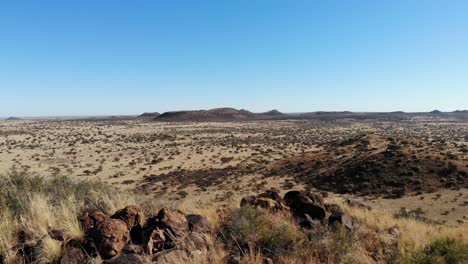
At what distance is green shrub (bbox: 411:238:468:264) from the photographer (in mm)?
4785

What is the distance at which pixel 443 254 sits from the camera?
5.33 metres

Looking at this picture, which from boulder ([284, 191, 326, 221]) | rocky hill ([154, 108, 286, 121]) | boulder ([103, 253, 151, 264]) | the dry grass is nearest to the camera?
Result: boulder ([103, 253, 151, 264])

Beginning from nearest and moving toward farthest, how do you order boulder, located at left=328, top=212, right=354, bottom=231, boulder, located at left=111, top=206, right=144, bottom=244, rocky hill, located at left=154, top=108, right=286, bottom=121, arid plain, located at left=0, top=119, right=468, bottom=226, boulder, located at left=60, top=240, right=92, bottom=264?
boulder, located at left=60, top=240, right=92, bottom=264 < boulder, located at left=111, top=206, right=144, bottom=244 < boulder, located at left=328, top=212, right=354, bottom=231 < arid plain, located at left=0, top=119, right=468, bottom=226 < rocky hill, located at left=154, top=108, right=286, bottom=121

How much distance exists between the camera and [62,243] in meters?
5.02

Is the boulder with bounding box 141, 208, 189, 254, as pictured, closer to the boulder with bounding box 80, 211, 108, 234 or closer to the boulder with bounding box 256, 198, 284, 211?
the boulder with bounding box 80, 211, 108, 234

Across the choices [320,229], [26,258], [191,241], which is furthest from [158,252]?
[320,229]

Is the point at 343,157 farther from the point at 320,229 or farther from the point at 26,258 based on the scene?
the point at 26,258

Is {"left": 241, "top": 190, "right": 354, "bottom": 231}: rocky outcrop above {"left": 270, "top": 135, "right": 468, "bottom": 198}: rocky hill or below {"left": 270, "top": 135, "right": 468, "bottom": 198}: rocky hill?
above

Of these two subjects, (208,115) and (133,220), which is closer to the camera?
(133,220)

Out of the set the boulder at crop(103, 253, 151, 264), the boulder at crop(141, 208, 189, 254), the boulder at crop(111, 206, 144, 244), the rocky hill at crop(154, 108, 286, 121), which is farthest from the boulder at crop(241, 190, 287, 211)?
the rocky hill at crop(154, 108, 286, 121)

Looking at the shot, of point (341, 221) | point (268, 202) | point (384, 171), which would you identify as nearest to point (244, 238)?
point (341, 221)

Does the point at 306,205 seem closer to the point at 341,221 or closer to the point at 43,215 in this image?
the point at 341,221

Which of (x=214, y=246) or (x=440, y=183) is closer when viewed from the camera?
(x=214, y=246)

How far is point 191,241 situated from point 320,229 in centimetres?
234
